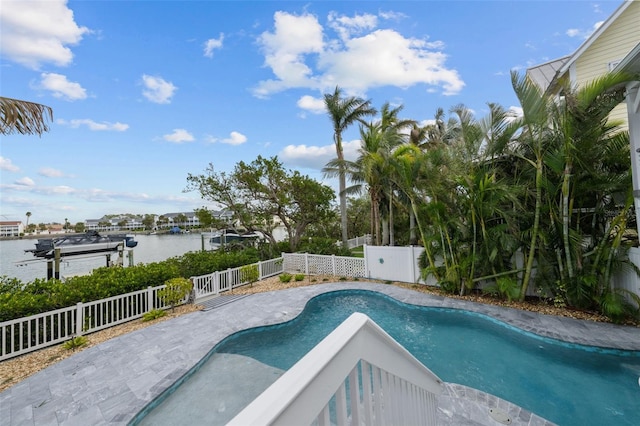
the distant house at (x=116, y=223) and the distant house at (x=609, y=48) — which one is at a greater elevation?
the distant house at (x=609, y=48)

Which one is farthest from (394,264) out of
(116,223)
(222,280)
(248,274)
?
(116,223)

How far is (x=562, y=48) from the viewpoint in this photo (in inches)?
379

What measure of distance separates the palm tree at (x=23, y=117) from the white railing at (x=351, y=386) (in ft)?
21.2

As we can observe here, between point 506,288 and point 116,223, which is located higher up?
point 116,223

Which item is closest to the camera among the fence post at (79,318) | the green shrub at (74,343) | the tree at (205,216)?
the green shrub at (74,343)

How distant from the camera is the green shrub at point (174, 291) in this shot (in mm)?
7371

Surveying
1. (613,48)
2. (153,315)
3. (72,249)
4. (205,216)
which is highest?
(613,48)

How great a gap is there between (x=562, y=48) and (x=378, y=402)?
45.9ft

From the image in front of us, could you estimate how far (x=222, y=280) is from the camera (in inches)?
368

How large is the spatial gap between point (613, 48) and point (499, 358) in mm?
9970

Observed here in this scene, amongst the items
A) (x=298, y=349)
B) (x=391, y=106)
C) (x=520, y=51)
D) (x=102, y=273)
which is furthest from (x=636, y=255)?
(x=102, y=273)

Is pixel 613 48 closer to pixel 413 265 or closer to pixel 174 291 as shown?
pixel 413 265

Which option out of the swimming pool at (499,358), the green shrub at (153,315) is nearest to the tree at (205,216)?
the green shrub at (153,315)

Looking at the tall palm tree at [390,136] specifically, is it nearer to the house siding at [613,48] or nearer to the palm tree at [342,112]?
the palm tree at [342,112]
